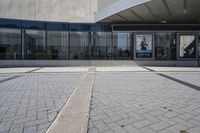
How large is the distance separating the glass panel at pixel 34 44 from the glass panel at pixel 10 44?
2.46 ft

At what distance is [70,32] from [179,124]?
20885mm

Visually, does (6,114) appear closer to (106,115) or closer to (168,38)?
(106,115)

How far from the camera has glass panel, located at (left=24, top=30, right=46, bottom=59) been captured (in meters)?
24.3

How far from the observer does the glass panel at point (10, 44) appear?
77.0ft

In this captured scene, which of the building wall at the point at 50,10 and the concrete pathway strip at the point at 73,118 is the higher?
the building wall at the point at 50,10

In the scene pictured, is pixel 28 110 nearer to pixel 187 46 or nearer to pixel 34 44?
pixel 34 44

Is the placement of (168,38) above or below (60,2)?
below

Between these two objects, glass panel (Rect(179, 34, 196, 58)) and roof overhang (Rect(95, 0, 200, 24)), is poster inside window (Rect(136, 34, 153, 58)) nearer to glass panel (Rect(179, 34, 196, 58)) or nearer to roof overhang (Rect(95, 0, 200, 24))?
roof overhang (Rect(95, 0, 200, 24))

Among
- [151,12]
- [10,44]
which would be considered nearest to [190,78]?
[151,12]

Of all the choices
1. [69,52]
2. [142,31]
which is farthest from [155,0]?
[69,52]

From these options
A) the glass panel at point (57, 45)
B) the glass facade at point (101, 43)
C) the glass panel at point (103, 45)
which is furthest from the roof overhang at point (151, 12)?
the glass panel at point (57, 45)

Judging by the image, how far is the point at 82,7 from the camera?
24406 mm

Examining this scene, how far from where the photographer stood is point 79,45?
82.2 ft

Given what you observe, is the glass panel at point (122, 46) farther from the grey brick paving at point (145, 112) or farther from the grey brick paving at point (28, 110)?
the grey brick paving at point (28, 110)
